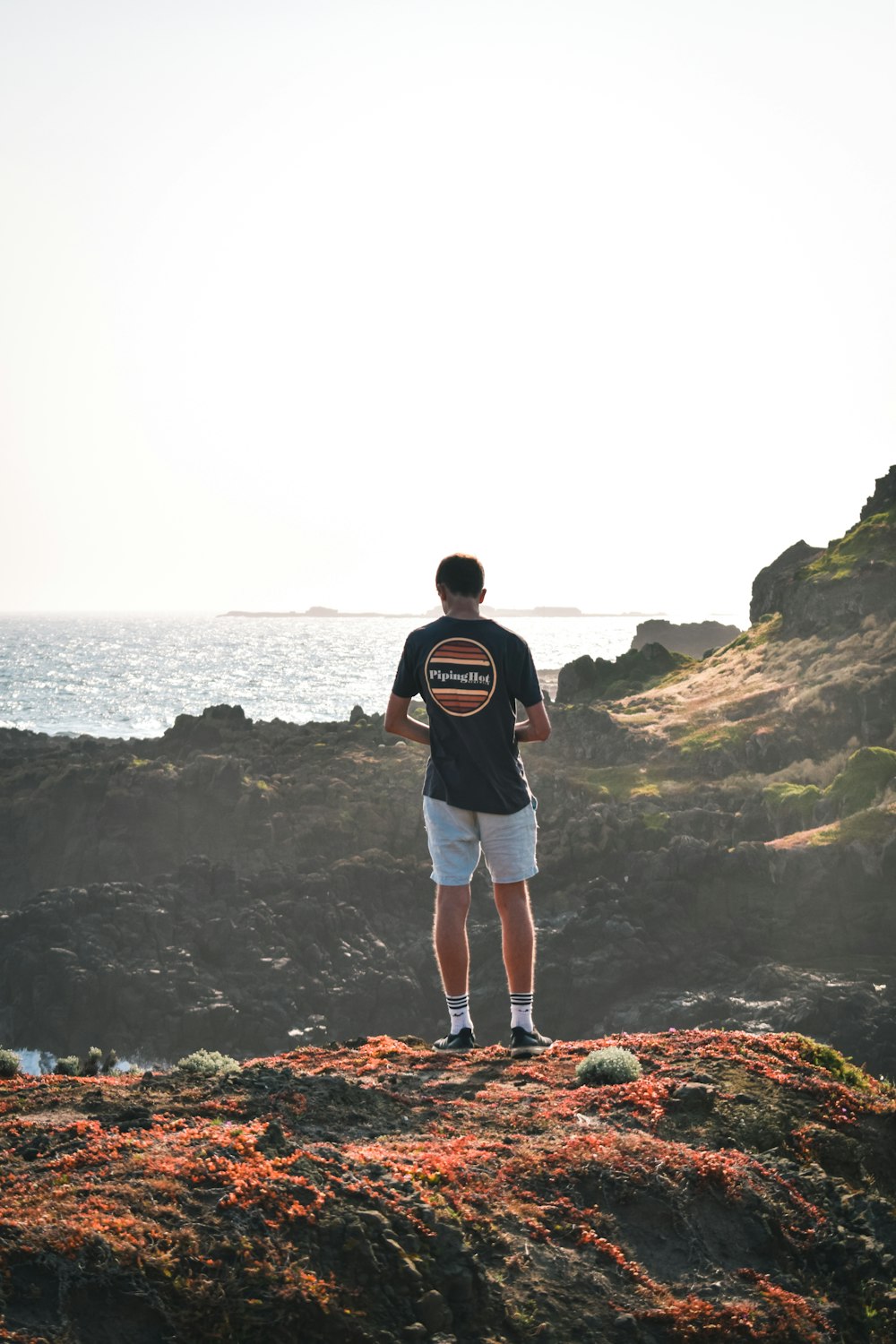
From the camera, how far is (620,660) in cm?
6425

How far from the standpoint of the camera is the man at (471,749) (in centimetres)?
902

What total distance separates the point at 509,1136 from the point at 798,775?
36550mm

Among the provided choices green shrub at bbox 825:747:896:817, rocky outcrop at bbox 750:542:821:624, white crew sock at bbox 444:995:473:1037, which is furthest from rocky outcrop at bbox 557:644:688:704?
white crew sock at bbox 444:995:473:1037

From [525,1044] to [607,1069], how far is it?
1.15 m

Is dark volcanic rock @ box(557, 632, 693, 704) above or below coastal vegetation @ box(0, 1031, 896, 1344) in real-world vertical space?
above

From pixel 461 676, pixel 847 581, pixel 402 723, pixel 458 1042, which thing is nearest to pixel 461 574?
pixel 461 676

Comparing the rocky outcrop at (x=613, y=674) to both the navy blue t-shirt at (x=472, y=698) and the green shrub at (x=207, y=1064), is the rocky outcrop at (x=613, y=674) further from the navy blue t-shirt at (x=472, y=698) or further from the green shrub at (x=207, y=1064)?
the navy blue t-shirt at (x=472, y=698)

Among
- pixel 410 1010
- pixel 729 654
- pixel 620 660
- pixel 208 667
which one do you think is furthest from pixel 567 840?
pixel 208 667

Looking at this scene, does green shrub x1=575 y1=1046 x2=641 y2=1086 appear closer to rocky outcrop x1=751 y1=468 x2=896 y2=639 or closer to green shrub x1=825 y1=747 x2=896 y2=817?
green shrub x1=825 y1=747 x2=896 y2=817

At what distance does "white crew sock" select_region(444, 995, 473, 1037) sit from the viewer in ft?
31.6

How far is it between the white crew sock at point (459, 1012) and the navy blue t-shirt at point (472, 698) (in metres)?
1.77

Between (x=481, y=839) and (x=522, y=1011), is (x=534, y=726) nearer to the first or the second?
(x=481, y=839)

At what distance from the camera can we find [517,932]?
929 centimetres

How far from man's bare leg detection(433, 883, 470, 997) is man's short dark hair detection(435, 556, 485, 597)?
7.94ft
